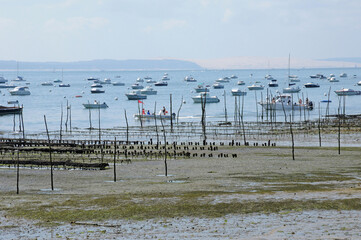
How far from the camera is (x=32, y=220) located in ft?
97.7

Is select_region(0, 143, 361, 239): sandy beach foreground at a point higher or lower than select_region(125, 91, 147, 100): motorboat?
higher

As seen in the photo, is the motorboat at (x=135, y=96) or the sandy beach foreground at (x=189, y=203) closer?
the sandy beach foreground at (x=189, y=203)

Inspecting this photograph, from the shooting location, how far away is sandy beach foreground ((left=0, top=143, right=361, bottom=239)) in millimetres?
27109

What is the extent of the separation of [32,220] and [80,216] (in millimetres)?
2166

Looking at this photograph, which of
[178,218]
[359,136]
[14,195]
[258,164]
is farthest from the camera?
[359,136]

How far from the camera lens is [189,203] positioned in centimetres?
3234

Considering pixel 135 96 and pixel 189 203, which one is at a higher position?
pixel 189 203

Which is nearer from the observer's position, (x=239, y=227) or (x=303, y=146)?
(x=239, y=227)

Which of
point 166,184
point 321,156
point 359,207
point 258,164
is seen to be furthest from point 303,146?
point 359,207

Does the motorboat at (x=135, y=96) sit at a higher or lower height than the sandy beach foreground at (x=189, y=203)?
lower

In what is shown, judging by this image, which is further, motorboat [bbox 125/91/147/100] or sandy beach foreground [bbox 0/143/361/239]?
motorboat [bbox 125/91/147/100]

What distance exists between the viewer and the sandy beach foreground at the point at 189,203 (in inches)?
1067

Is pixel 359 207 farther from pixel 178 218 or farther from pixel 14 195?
pixel 14 195

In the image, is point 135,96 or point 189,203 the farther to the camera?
point 135,96
